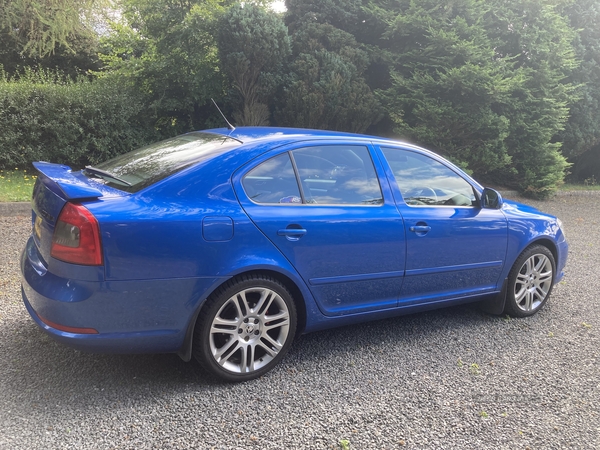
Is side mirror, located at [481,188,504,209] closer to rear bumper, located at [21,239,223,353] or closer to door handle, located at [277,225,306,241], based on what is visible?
door handle, located at [277,225,306,241]

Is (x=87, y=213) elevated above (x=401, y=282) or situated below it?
above

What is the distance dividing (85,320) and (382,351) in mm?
1995

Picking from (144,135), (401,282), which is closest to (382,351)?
(401,282)

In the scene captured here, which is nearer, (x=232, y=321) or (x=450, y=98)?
(x=232, y=321)

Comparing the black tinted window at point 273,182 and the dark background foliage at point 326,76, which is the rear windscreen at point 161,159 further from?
the dark background foliage at point 326,76

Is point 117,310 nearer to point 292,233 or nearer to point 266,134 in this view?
point 292,233

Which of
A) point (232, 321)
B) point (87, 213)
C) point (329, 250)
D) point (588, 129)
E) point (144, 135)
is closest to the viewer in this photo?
point (87, 213)

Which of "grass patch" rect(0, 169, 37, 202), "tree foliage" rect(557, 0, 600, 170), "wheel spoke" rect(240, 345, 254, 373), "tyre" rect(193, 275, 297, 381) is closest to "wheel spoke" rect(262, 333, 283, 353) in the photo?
"tyre" rect(193, 275, 297, 381)

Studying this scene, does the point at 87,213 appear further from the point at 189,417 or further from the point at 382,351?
the point at 382,351

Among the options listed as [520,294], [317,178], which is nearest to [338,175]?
[317,178]

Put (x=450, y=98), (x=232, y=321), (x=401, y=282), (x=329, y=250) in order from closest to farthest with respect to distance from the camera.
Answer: (x=232, y=321)
(x=329, y=250)
(x=401, y=282)
(x=450, y=98)

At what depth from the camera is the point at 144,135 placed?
10828mm

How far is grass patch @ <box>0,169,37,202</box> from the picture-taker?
780 cm

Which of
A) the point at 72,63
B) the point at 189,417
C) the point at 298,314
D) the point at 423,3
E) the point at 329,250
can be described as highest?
the point at 423,3
